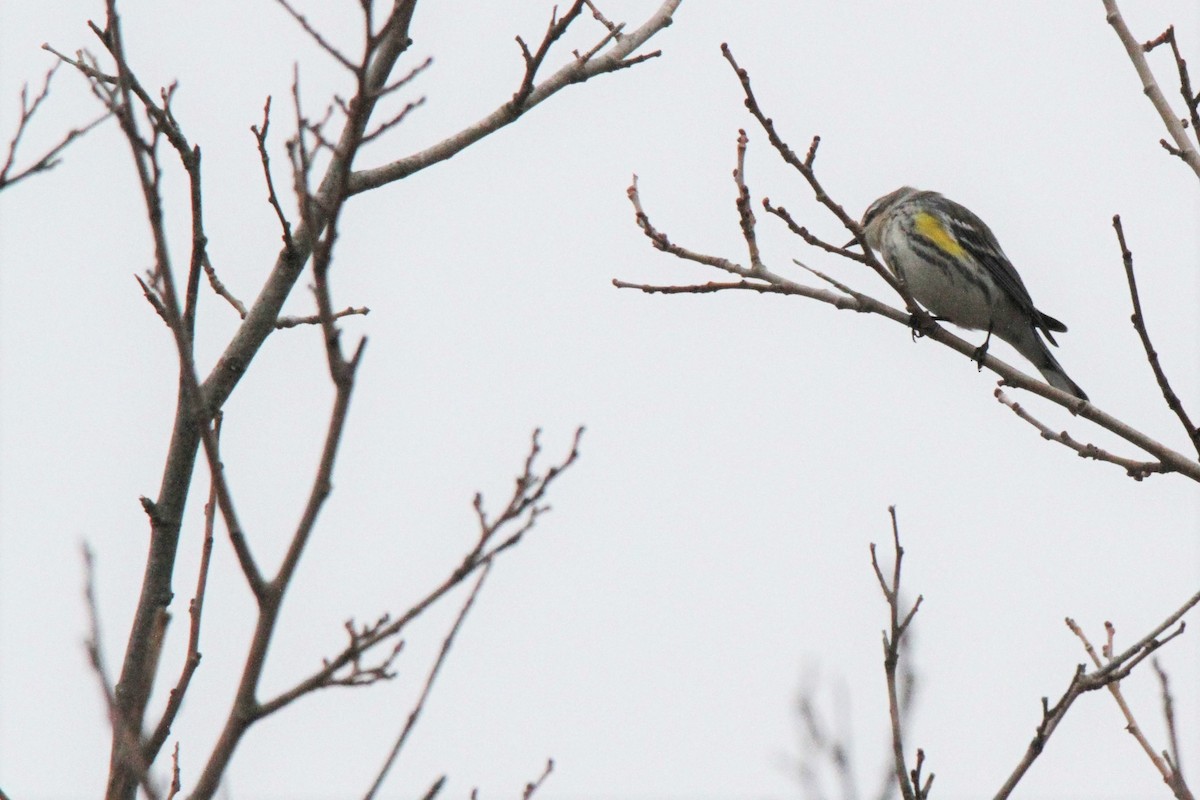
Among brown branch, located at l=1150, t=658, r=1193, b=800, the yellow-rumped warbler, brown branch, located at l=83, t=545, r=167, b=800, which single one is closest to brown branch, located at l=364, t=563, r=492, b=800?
brown branch, located at l=83, t=545, r=167, b=800

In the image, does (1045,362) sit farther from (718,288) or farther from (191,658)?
(191,658)

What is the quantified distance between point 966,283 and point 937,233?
491 millimetres

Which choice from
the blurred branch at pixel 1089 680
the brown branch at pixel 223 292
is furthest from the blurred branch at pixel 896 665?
the brown branch at pixel 223 292

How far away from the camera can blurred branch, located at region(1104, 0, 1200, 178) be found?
457cm

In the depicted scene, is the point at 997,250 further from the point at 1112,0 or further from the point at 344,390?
the point at 344,390

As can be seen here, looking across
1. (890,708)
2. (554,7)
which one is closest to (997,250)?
(554,7)

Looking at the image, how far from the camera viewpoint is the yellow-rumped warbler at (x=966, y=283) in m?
9.53

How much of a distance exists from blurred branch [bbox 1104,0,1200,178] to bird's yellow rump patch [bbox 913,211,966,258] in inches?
186

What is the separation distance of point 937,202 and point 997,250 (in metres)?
0.61

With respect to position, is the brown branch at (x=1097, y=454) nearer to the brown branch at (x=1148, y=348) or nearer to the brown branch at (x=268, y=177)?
the brown branch at (x=1148, y=348)

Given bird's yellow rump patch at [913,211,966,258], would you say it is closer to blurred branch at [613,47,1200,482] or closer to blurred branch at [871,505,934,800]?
blurred branch at [613,47,1200,482]

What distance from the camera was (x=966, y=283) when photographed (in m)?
9.52

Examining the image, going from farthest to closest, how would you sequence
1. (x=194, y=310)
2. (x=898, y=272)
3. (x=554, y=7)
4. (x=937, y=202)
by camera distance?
(x=937, y=202) → (x=898, y=272) → (x=554, y=7) → (x=194, y=310)

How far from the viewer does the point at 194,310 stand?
156 inches
